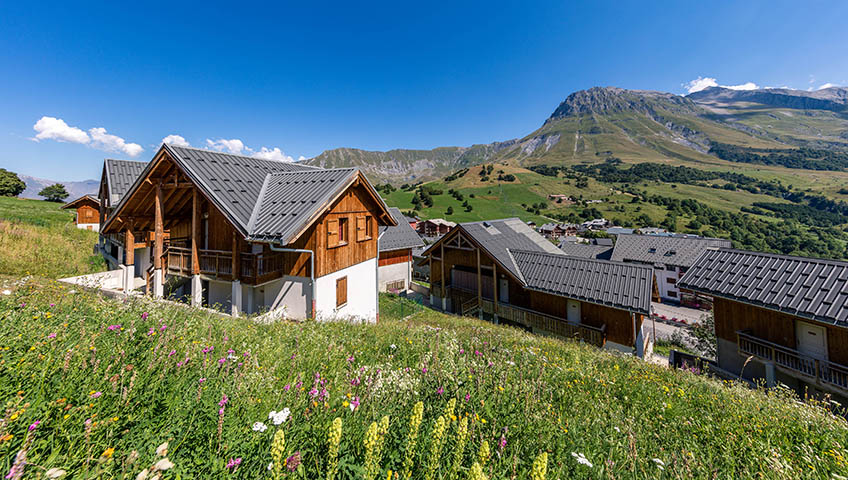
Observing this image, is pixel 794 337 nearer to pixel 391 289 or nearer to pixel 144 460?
pixel 144 460

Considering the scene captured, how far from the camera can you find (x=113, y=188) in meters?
20.2

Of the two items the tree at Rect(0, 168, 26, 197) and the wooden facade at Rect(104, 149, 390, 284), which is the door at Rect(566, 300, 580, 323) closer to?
the wooden facade at Rect(104, 149, 390, 284)

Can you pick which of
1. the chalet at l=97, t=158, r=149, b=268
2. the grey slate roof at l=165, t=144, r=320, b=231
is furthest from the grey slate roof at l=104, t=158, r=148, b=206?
the grey slate roof at l=165, t=144, r=320, b=231

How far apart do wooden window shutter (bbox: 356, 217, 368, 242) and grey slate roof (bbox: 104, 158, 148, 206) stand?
16097mm

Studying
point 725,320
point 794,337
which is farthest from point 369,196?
point 794,337

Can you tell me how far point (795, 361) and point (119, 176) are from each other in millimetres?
40221

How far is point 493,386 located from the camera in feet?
14.9

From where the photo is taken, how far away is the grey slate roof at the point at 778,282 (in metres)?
11.9

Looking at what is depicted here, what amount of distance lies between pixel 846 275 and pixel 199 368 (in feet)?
71.7

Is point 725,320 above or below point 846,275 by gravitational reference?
below

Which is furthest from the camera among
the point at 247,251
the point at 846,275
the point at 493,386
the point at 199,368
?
the point at 247,251

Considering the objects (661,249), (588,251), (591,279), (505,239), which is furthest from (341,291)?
(661,249)

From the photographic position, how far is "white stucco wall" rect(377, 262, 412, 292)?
29.3 meters

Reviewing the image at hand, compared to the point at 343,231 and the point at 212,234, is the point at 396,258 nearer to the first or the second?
the point at 343,231
